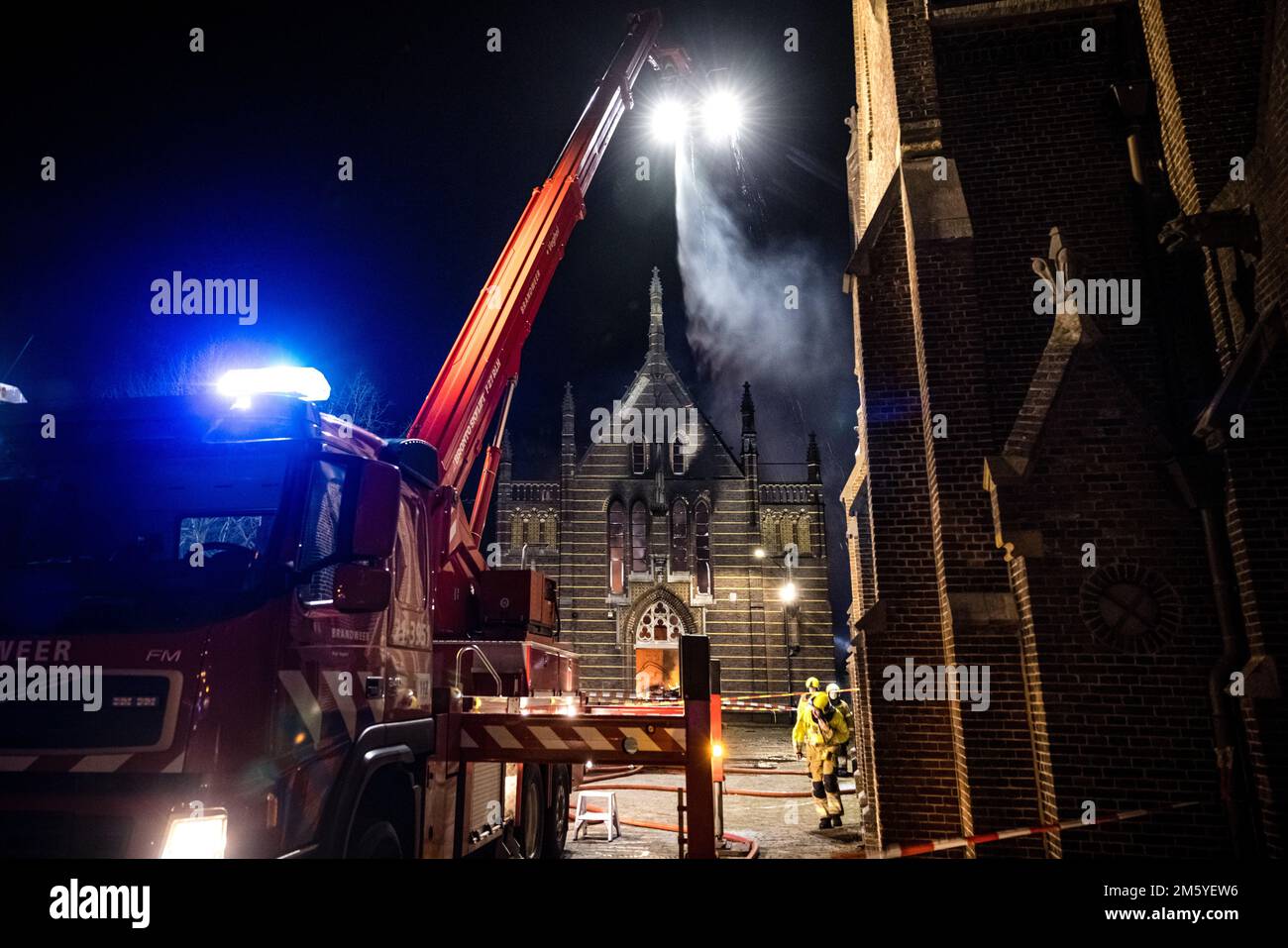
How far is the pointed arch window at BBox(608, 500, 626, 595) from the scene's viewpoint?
31.2m

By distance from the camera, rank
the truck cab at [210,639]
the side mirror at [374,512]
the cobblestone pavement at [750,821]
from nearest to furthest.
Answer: the truck cab at [210,639]
the side mirror at [374,512]
the cobblestone pavement at [750,821]

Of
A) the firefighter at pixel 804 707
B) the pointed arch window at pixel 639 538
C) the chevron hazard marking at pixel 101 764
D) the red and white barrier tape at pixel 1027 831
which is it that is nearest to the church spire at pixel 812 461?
the pointed arch window at pixel 639 538

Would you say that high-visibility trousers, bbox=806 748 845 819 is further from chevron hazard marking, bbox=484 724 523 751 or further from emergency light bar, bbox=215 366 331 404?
emergency light bar, bbox=215 366 331 404

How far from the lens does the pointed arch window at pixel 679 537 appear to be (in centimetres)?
3164

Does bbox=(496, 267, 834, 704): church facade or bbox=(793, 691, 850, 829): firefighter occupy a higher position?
bbox=(496, 267, 834, 704): church facade

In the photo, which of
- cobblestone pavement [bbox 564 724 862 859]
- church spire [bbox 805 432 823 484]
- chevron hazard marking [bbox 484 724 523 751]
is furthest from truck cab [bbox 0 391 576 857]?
church spire [bbox 805 432 823 484]

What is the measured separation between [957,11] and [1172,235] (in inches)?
145

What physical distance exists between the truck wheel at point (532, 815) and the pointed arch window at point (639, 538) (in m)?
24.1

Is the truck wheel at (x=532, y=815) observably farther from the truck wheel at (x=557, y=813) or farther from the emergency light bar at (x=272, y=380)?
the emergency light bar at (x=272, y=380)

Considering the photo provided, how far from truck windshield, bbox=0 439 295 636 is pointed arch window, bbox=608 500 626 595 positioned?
27.6 metres

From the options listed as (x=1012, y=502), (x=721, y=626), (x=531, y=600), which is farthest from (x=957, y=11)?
(x=721, y=626)

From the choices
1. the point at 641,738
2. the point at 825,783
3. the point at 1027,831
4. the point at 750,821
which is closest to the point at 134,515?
the point at 641,738

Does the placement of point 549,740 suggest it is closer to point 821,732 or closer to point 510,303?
point 510,303

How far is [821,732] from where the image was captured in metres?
10.4
